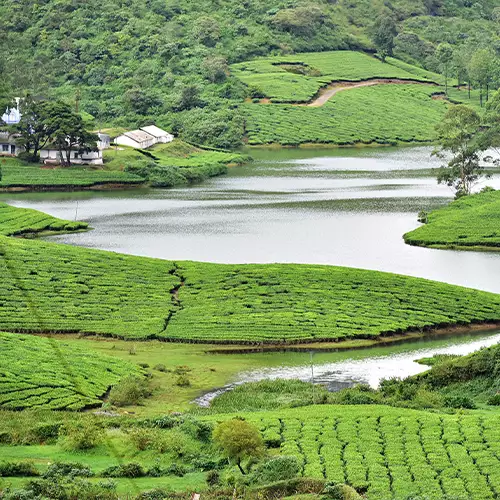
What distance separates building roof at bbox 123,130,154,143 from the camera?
15462 cm

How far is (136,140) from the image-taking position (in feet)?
505

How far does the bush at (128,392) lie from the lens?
5603cm

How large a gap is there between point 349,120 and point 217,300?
355 feet

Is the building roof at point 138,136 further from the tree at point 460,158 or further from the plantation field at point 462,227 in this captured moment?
the plantation field at point 462,227

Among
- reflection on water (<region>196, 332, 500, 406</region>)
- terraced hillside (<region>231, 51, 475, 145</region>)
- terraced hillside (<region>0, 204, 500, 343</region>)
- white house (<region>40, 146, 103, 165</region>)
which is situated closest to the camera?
reflection on water (<region>196, 332, 500, 406</region>)

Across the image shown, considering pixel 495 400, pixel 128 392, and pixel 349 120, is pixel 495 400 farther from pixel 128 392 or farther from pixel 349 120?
pixel 349 120

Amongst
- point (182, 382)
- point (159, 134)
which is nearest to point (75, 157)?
point (159, 134)

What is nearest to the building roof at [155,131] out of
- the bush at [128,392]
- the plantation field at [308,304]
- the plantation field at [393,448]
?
the plantation field at [308,304]

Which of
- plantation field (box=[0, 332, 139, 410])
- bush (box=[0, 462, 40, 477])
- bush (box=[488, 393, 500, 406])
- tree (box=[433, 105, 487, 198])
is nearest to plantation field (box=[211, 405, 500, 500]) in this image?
bush (box=[488, 393, 500, 406])

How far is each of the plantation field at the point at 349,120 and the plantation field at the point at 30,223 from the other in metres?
65.6

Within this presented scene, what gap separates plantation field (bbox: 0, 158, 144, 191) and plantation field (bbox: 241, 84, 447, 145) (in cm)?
3728

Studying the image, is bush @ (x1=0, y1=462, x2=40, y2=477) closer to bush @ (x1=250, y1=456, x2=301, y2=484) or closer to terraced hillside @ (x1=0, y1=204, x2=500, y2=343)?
bush @ (x1=250, y1=456, x2=301, y2=484)

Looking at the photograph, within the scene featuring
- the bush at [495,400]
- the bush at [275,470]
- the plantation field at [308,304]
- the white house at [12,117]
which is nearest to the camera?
the bush at [275,470]

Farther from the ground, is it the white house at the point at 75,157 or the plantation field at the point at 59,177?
the white house at the point at 75,157
